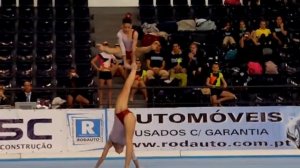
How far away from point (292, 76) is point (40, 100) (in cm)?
674

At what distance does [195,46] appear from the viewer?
61.2ft

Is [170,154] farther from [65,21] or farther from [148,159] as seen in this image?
[65,21]

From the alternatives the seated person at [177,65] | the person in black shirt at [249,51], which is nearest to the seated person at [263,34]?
the person in black shirt at [249,51]

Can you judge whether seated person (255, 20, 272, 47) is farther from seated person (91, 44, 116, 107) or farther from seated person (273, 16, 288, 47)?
seated person (91, 44, 116, 107)

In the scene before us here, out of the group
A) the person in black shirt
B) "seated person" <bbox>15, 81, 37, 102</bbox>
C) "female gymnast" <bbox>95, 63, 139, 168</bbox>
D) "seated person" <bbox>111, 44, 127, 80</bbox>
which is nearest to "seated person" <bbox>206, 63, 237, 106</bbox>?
the person in black shirt

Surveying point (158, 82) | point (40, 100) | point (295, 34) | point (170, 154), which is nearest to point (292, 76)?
point (295, 34)

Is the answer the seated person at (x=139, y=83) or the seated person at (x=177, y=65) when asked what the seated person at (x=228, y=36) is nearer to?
the seated person at (x=177, y=65)

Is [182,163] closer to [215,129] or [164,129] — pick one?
[164,129]

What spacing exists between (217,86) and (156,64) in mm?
2320

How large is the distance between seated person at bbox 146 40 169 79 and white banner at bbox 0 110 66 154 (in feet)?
10.8

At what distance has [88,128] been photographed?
15.4 metres

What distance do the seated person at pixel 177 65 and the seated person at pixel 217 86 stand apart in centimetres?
69

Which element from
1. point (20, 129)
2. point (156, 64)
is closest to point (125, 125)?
point (20, 129)

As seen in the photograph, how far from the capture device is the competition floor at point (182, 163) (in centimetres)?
1298
